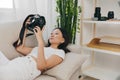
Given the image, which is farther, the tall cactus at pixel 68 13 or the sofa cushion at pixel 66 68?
the tall cactus at pixel 68 13

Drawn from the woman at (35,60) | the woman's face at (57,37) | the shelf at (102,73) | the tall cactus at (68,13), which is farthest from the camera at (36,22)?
the shelf at (102,73)

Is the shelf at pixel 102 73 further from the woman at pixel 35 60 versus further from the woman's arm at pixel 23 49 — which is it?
the woman's arm at pixel 23 49

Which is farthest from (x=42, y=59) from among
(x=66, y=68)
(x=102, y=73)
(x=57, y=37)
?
(x=102, y=73)

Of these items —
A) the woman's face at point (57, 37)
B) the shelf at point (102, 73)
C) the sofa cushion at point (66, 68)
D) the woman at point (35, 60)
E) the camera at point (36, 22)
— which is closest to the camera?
the woman at point (35, 60)

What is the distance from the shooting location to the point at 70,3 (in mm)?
2365

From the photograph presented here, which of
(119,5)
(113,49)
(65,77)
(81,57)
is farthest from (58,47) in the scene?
(119,5)

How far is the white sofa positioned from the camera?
1623mm

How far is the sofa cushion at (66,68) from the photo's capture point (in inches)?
63.2

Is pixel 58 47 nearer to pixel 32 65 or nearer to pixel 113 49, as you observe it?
pixel 32 65

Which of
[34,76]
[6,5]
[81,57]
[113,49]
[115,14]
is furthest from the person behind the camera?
[115,14]

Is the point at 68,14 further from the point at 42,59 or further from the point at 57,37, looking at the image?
the point at 42,59

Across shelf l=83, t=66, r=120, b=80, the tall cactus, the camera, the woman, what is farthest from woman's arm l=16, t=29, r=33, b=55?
shelf l=83, t=66, r=120, b=80

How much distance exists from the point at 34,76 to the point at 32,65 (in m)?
0.10

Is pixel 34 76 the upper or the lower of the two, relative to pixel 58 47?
lower
